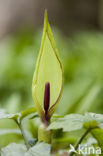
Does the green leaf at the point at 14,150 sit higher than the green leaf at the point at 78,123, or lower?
lower

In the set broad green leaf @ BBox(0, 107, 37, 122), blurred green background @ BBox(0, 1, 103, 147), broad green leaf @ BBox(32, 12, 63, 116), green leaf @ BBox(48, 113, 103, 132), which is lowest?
blurred green background @ BBox(0, 1, 103, 147)

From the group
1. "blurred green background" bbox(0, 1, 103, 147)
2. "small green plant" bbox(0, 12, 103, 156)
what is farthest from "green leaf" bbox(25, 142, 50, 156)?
"blurred green background" bbox(0, 1, 103, 147)

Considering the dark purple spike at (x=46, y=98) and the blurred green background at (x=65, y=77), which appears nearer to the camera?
the dark purple spike at (x=46, y=98)

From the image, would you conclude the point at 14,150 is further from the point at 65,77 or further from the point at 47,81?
the point at 65,77

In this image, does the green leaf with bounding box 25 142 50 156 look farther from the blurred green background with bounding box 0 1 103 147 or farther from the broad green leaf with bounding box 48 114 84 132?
the blurred green background with bounding box 0 1 103 147

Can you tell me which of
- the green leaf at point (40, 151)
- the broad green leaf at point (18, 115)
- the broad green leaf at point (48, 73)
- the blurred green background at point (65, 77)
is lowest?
the blurred green background at point (65, 77)

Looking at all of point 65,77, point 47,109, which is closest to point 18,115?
point 47,109

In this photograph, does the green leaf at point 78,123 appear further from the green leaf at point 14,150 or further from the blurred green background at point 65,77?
the blurred green background at point 65,77

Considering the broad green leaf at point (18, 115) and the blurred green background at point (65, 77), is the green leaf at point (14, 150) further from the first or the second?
the blurred green background at point (65, 77)

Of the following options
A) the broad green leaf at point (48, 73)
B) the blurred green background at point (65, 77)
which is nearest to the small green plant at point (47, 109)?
the broad green leaf at point (48, 73)

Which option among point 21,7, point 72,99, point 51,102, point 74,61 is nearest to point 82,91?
point 72,99
